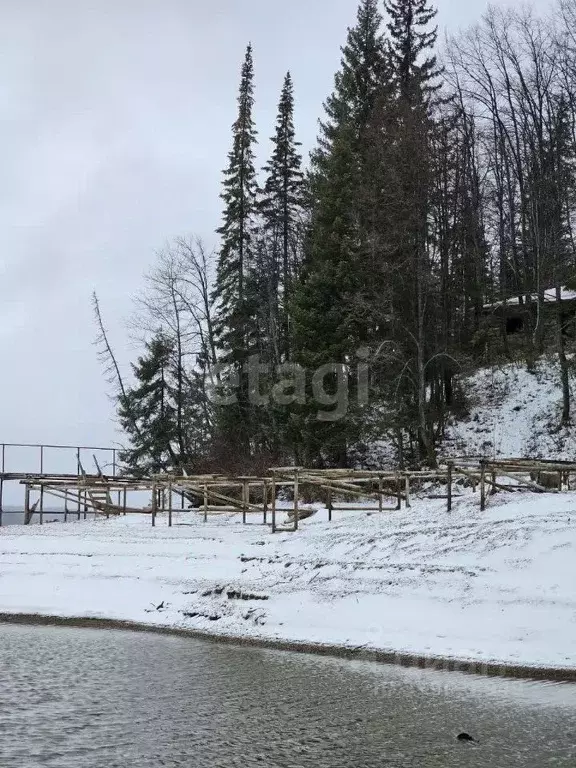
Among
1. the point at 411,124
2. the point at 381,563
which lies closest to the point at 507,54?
the point at 411,124

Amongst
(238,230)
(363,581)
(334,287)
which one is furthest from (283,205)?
(363,581)

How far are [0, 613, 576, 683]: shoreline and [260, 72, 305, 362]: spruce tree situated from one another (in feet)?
97.2

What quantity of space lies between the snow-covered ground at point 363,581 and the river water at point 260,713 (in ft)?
5.28

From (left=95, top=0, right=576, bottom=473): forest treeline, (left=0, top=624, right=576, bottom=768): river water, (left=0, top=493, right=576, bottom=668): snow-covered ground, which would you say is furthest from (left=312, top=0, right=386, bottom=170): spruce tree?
(left=0, top=624, right=576, bottom=768): river water

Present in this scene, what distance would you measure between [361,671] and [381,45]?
119 ft

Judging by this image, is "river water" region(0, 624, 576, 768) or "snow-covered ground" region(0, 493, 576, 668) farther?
"snow-covered ground" region(0, 493, 576, 668)

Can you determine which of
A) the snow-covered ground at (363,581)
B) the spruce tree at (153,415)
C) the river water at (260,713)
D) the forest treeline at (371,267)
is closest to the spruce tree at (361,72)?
the forest treeline at (371,267)

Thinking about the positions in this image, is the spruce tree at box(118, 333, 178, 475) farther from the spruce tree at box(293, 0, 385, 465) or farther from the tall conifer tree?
the spruce tree at box(293, 0, 385, 465)

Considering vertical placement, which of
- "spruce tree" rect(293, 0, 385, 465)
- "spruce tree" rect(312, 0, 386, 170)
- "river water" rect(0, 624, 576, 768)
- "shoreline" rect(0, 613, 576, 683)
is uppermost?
"spruce tree" rect(312, 0, 386, 170)

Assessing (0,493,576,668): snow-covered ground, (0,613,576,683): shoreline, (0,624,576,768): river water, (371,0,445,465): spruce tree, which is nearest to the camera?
(0,624,576,768): river water

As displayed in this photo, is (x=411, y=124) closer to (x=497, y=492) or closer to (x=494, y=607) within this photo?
(x=497, y=492)

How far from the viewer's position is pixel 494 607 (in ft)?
48.3

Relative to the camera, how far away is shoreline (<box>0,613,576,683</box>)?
12.3m

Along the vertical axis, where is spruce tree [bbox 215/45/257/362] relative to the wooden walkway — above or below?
above
